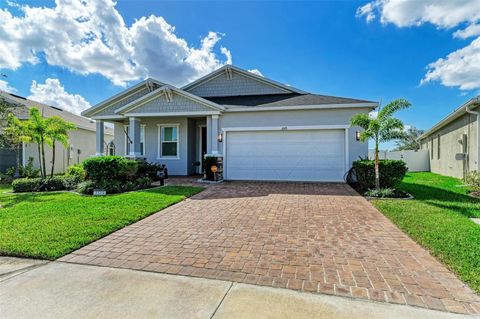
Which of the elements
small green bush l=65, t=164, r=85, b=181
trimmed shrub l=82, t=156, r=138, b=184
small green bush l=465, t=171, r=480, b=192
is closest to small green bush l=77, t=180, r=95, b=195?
trimmed shrub l=82, t=156, r=138, b=184

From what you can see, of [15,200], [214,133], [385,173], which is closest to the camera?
[15,200]

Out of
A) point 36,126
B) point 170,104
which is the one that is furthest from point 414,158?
point 36,126

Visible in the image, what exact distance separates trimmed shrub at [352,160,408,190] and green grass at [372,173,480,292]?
86 cm

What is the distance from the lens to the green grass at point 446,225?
11.6 feet

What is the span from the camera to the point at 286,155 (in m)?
11.9

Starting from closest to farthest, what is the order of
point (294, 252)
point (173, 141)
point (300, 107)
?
point (294, 252), point (300, 107), point (173, 141)

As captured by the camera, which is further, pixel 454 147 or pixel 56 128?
pixel 454 147

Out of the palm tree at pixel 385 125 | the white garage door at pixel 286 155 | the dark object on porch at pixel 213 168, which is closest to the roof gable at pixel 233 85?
the white garage door at pixel 286 155

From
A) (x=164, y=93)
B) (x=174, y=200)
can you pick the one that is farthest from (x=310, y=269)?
(x=164, y=93)

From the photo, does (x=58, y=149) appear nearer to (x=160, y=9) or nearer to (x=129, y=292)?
(x=160, y=9)

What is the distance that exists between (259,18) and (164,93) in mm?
A: 5759

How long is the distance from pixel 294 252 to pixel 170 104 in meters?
10.3

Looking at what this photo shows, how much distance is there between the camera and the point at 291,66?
1477cm

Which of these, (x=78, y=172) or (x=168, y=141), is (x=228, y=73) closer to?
(x=168, y=141)
